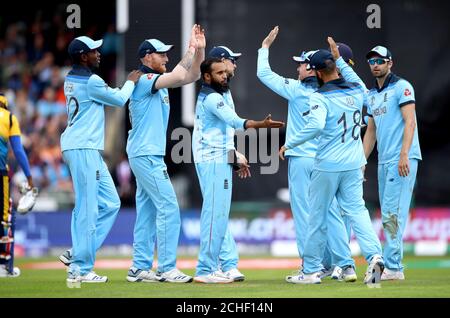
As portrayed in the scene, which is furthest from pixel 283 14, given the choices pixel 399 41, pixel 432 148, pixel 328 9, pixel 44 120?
pixel 44 120

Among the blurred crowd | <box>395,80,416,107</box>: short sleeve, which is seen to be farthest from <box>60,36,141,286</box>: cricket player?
the blurred crowd

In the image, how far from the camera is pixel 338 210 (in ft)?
35.2

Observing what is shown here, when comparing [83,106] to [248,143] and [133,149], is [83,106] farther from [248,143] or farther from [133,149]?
[248,143]

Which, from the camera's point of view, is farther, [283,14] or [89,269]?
[283,14]

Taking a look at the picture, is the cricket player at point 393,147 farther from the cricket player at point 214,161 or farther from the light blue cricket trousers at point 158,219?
the light blue cricket trousers at point 158,219

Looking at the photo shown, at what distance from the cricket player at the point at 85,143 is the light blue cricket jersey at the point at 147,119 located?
176 mm

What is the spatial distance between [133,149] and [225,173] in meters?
1.05

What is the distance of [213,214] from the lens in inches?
403

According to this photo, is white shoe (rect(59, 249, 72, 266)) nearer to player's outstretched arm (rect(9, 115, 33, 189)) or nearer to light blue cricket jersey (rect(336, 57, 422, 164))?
player's outstretched arm (rect(9, 115, 33, 189))

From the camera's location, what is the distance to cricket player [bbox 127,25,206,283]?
10.4m

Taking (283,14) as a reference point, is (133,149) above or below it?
below

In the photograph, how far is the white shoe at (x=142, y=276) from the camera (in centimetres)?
1043

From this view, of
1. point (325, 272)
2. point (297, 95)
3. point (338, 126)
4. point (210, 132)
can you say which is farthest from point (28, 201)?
point (338, 126)

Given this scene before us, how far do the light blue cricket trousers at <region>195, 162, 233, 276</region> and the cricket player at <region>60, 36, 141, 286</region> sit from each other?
1.13m
